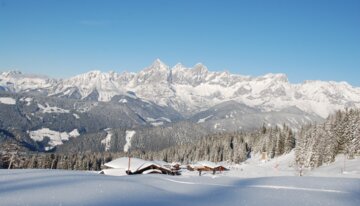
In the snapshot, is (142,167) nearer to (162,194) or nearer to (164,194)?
(164,194)

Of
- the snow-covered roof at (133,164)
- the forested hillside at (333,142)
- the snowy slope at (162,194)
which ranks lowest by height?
the snowy slope at (162,194)

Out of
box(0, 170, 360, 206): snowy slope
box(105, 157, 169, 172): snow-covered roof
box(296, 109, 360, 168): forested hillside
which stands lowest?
box(0, 170, 360, 206): snowy slope

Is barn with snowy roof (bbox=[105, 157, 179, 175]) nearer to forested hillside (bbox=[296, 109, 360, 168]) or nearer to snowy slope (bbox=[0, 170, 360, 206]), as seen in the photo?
forested hillside (bbox=[296, 109, 360, 168])

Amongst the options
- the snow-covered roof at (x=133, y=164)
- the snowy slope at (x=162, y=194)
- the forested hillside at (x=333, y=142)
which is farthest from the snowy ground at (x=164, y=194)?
the forested hillside at (x=333, y=142)

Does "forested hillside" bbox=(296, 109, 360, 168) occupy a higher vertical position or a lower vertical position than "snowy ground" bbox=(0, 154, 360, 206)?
higher

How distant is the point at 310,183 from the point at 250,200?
8610mm

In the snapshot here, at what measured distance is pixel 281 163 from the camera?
133m

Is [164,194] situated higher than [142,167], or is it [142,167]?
[142,167]

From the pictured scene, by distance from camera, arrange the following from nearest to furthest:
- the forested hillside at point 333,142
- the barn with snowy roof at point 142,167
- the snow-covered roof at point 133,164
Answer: the barn with snowy roof at point 142,167
the snow-covered roof at point 133,164
the forested hillside at point 333,142

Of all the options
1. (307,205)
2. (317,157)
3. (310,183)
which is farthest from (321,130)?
(307,205)

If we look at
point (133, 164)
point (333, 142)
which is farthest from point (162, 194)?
point (333, 142)

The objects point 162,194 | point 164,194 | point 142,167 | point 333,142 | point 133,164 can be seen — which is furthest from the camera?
point 333,142

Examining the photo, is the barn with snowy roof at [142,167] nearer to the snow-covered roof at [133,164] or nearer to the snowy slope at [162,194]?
the snow-covered roof at [133,164]

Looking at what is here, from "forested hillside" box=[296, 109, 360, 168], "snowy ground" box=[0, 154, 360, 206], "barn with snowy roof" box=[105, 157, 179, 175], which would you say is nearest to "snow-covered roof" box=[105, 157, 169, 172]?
"barn with snowy roof" box=[105, 157, 179, 175]
